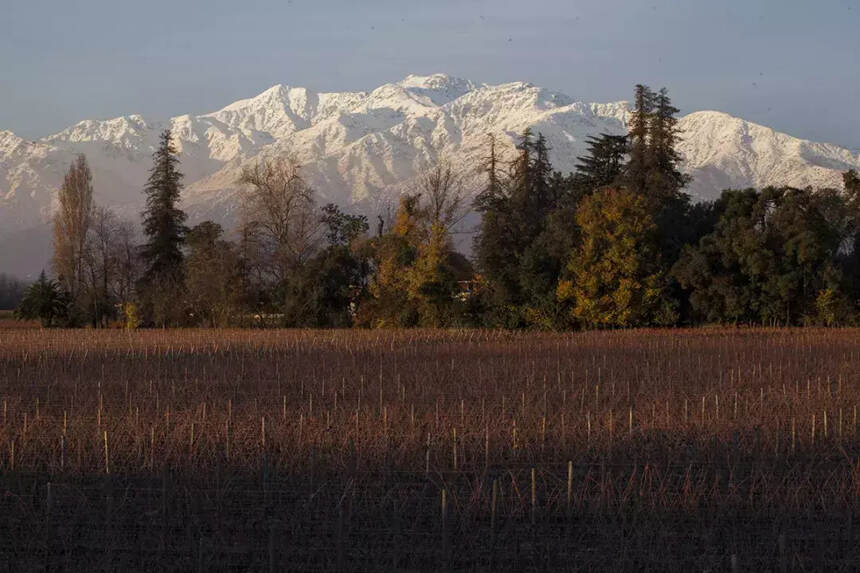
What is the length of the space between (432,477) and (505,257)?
33666 mm

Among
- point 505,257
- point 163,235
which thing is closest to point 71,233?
point 163,235

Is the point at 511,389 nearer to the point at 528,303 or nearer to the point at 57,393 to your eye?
the point at 57,393

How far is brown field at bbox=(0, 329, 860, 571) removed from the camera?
8836 mm

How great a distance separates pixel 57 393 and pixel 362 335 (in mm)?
21289

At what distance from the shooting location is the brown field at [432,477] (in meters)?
8.84

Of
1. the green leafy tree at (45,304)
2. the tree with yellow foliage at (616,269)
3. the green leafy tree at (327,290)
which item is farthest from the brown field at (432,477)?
the green leafy tree at (45,304)

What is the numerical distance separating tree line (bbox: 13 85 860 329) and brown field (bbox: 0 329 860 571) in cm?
1896

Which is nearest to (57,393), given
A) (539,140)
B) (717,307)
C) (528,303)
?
(528,303)

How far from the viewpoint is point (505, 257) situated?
45.0 metres

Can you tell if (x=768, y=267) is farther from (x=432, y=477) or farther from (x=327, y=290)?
(x=432, y=477)

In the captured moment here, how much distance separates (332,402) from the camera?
19844mm

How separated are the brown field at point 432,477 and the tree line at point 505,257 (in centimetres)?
1896

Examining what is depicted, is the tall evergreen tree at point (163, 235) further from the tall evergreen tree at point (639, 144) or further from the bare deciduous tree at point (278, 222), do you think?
the tall evergreen tree at point (639, 144)

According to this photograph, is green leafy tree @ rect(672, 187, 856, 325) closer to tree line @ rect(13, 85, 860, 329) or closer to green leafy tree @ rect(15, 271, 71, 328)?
A: tree line @ rect(13, 85, 860, 329)
